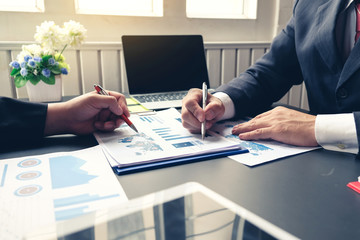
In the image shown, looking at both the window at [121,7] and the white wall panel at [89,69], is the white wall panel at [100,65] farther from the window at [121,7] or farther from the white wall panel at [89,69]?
the window at [121,7]

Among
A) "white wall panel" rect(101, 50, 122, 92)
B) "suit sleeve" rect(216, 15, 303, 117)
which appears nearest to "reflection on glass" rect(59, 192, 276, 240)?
"suit sleeve" rect(216, 15, 303, 117)

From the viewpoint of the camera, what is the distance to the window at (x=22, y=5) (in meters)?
1.43

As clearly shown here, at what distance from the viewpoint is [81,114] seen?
0.78 meters

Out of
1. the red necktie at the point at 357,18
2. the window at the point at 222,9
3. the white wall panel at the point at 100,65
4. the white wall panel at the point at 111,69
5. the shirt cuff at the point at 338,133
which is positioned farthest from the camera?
the window at the point at 222,9

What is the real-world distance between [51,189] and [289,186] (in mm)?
385

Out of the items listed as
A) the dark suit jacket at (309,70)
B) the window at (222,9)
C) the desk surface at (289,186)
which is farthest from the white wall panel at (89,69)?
the desk surface at (289,186)

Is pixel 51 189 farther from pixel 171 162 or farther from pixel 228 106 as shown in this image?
pixel 228 106

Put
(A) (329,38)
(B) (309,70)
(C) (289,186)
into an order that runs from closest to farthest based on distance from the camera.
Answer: (C) (289,186) → (A) (329,38) → (B) (309,70)

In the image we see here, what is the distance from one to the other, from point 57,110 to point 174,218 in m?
0.50

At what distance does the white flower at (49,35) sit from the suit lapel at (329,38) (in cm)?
91

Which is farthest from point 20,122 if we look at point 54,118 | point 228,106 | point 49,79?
point 228,106

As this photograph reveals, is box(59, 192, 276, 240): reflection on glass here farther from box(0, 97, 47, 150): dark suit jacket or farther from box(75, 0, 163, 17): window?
box(75, 0, 163, 17): window

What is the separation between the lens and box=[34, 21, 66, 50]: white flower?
1158 millimetres

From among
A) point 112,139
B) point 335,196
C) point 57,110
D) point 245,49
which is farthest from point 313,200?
point 245,49
